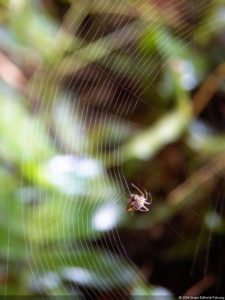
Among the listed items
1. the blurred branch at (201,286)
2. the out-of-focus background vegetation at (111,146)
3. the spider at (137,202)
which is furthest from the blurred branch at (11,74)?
the blurred branch at (201,286)

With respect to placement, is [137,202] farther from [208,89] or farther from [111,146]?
[208,89]

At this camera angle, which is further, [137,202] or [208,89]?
[208,89]

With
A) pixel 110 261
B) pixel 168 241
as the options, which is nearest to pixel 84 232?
pixel 110 261

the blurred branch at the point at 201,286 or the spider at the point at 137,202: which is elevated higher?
the spider at the point at 137,202

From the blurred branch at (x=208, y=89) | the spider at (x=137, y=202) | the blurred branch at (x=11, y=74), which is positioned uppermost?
the blurred branch at (x=11, y=74)

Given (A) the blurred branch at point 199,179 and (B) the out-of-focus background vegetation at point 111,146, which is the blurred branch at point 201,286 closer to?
(B) the out-of-focus background vegetation at point 111,146

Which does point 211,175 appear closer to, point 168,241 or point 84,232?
point 168,241

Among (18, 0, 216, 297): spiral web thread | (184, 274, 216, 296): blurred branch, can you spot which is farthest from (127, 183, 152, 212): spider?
(184, 274, 216, 296): blurred branch

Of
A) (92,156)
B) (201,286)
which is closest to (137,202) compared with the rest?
(92,156)
